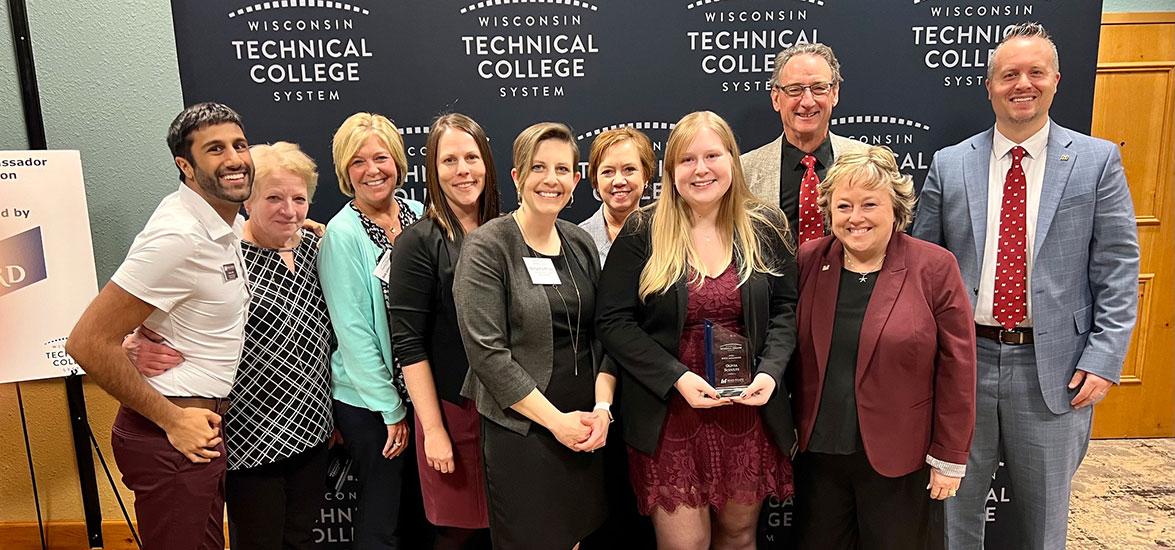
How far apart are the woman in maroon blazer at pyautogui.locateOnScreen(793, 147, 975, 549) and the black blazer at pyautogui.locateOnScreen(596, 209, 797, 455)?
8 centimetres

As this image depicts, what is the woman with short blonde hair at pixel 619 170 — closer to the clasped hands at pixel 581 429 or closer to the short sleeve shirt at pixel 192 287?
the clasped hands at pixel 581 429

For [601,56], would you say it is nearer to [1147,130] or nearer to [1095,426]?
[1147,130]

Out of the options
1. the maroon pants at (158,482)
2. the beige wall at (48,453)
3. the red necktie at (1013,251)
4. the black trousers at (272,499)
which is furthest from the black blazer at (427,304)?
the beige wall at (48,453)

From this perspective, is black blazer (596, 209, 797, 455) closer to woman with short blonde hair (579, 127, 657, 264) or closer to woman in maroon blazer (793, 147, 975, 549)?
woman in maroon blazer (793, 147, 975, 549)

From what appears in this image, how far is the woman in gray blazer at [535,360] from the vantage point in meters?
1.86

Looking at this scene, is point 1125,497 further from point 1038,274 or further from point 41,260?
point 41,260

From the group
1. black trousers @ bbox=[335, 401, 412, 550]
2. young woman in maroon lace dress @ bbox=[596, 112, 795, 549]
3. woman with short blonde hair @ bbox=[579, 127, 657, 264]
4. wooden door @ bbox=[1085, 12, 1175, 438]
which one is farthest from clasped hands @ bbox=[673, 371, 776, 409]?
wooden door @ bbox=[1085, 12, 1175, 438]

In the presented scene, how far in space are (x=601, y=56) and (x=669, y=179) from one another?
0.97 meters

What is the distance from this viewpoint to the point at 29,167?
2.76 metres

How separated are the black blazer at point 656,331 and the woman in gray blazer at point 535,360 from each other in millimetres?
74

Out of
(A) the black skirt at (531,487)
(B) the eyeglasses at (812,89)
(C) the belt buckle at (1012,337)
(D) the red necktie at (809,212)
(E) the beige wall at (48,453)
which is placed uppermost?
(B) the eyeglasses at (812,89)

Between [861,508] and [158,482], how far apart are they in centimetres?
198

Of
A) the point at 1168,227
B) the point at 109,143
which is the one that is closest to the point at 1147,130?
the point at 1168,227

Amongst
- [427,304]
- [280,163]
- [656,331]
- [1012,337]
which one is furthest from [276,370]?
[1012,337]
